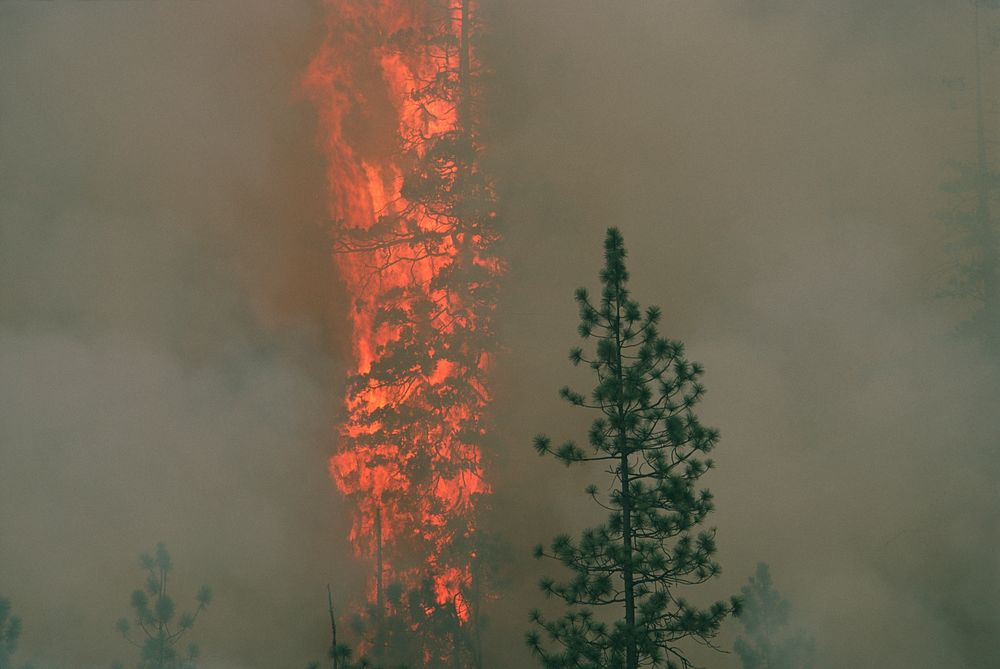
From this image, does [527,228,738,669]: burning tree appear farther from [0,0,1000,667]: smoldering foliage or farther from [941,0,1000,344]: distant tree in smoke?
[941,0,1000,344]: distant tree in smoke

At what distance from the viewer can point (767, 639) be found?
55.7 feet

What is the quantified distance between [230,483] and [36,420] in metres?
4.22

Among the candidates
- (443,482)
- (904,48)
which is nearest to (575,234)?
(443,482)

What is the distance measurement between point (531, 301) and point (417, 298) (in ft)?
6.79

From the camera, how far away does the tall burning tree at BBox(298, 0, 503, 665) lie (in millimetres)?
22203

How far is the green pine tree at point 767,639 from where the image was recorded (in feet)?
55.6

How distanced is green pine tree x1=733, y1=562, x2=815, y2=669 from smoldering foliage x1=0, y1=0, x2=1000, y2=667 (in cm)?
253

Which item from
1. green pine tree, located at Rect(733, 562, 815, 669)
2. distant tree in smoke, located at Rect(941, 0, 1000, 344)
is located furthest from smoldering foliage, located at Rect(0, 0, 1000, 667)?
green pine tree, located at Rect(733, 562, 815, 669)

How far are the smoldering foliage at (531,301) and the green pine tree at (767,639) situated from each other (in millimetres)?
2528

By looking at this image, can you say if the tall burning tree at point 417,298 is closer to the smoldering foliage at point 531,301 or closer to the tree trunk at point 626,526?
the smoldering foliage at point 531,301

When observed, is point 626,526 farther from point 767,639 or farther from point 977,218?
point 977,218

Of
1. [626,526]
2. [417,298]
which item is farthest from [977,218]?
[626,526]

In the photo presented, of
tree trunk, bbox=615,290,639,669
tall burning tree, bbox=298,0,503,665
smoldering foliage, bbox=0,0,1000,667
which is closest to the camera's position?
tree trunk, bbox=615,290,639,669

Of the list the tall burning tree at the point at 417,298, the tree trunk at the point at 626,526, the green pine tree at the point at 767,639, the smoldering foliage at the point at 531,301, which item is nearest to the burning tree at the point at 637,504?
the tree trunk at the point at 626,526
